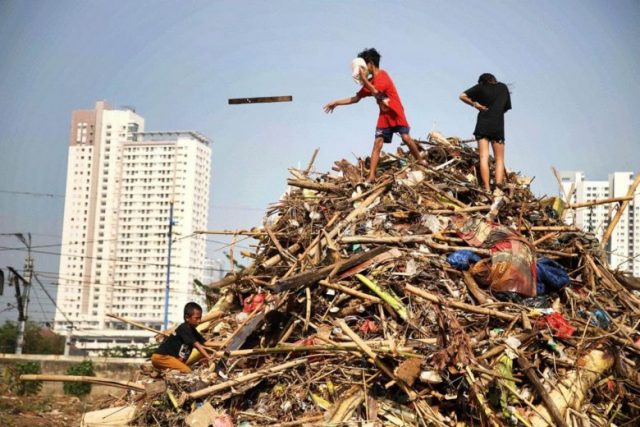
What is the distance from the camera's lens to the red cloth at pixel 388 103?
8219mm

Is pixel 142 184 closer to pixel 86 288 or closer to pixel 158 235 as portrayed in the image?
pixel 158 235

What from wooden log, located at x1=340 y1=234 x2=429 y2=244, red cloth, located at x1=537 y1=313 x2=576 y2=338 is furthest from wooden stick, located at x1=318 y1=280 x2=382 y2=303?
red cloth, located at x1=537 y1=313 x2=576 y2=338

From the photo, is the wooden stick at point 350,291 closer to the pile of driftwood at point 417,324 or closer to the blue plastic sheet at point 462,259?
the pile of driftwood at point 417,324

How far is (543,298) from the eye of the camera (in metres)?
6.57

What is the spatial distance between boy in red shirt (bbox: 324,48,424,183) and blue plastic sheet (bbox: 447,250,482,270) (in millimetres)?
1791

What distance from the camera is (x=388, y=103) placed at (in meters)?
8.19

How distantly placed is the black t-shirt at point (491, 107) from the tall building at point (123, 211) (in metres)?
69.9

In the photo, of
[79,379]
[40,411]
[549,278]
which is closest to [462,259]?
[549,278]

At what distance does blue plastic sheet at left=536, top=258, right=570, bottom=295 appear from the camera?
676cm

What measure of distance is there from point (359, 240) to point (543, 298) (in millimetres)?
1772

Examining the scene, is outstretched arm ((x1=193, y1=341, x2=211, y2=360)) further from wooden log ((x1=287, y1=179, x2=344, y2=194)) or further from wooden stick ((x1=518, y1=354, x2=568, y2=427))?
wooden stick ((x1=518, y1=354, x2=568, y2=427))

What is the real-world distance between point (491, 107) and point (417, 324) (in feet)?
10.4

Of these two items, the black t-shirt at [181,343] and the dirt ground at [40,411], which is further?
the dirt ground at [40,411]

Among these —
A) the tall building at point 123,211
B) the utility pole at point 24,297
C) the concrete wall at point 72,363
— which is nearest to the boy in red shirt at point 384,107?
the concrete wall at point 72,363
